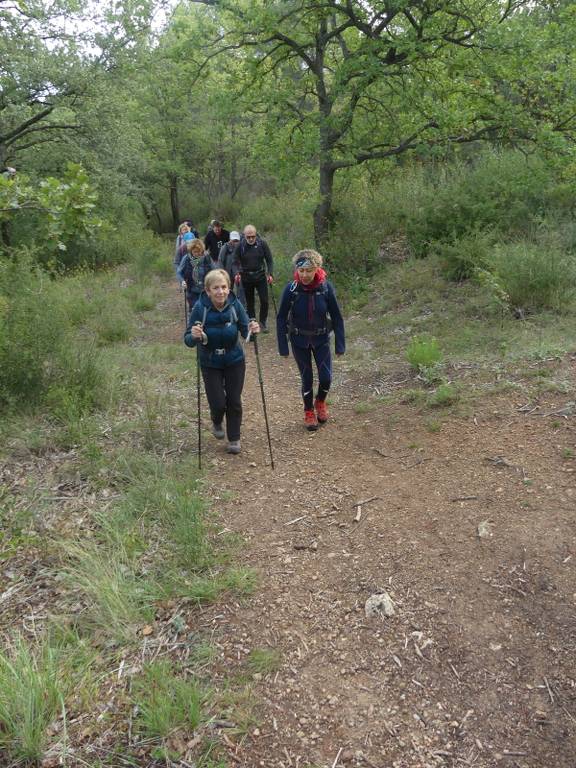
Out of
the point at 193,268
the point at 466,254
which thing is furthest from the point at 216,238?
the point at 466,254

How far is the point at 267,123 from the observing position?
472 inches

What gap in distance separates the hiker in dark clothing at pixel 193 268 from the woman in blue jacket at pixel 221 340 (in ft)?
12.5

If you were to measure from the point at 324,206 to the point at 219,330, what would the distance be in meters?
8.20

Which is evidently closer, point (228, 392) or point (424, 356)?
point (228, 392)

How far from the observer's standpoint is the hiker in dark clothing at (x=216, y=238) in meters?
11.7

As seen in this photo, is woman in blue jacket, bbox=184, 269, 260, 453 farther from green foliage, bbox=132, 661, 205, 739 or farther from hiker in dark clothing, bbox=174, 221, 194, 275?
hiker in dark clothing, bbox=174, 221, 194, 275

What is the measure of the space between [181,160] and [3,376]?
66.4 feet

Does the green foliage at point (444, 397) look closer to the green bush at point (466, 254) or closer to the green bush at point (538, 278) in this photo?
the green bush at point (538, 278)

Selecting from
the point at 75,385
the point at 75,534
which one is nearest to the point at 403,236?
the point at 75,385

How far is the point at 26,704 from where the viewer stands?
2.88 meters

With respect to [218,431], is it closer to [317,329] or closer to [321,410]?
[321,410]

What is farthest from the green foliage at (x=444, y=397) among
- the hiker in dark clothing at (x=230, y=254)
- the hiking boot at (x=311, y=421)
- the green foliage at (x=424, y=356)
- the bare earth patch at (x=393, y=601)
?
the hiker in dark clothing at (x=230, y=254)

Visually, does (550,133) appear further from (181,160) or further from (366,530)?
(181,160)

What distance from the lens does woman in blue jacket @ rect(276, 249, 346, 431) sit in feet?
18.9
